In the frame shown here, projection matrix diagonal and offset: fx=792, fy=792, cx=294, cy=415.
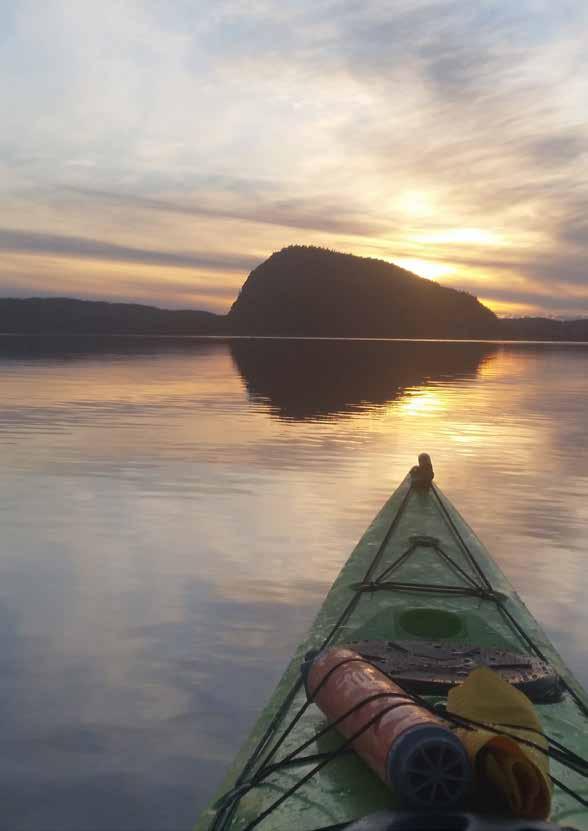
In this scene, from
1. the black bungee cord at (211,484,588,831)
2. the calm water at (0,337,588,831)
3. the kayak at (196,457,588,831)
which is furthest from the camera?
the calm water at (0,337,588,831)

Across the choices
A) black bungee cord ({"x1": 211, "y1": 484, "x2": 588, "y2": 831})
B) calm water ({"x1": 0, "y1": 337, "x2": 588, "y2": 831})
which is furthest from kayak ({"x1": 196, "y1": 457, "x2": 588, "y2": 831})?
calm water ({"x1": 0, "y1": 337, "x2": 588, "y2": 831})

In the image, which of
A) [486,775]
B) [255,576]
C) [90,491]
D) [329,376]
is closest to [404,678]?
[486,775]

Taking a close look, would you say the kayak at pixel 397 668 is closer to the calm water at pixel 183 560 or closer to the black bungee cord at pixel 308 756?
the black bungee cord at pixel 308 756

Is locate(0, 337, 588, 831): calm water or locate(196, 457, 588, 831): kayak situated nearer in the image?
locate(196, 457, 588, 831): kayak

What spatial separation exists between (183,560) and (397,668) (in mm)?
6954

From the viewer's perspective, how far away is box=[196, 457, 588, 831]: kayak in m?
4.55

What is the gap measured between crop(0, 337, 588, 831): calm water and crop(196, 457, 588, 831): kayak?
1314 millimetres

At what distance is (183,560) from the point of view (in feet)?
40.7

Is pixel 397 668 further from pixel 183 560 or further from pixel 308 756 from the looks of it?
pixel 183 560

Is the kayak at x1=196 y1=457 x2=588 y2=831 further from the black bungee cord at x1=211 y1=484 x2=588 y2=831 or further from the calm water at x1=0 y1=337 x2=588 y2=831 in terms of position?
the calm water at x1=0 y1=337 x2=588 y2=831

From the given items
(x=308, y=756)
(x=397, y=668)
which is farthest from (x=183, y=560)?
(x=308, y=756)

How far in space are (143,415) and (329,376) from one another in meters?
30.7

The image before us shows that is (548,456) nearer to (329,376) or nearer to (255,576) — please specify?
(255,576)

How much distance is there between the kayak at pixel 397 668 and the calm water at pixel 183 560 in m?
1.31
